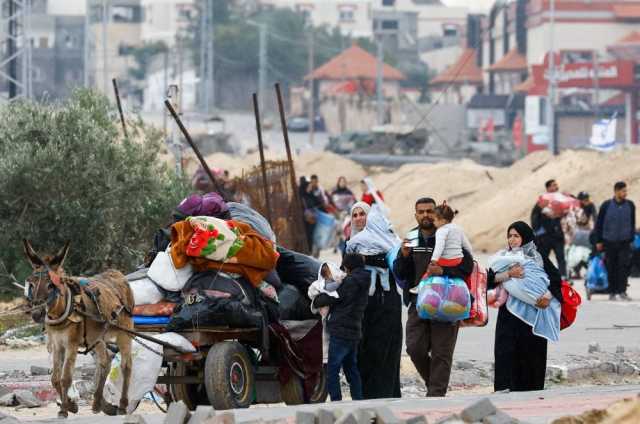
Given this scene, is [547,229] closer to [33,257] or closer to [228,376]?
[228,376]

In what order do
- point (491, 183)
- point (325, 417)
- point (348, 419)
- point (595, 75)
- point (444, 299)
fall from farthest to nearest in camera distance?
1. point (595, 75)
2. point (491, 183)
3. point (444, 299)
4. point (325, 417)
5. point (348, 419)

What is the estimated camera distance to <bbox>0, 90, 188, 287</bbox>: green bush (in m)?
21.1

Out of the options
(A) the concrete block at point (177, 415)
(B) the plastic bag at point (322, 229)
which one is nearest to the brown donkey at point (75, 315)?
(A) the concrete block at point (177, 415)

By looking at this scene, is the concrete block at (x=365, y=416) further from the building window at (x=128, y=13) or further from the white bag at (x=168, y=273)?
the building window at (x=128, y=13)

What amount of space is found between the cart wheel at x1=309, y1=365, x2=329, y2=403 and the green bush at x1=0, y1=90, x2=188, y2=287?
28.1ft

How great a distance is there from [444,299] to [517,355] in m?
0.99

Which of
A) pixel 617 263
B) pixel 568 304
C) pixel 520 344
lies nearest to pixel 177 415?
pixel 520 344

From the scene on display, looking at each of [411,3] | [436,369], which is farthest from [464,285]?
[411,3]

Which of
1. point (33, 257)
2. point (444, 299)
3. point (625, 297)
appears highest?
point (33, 257)

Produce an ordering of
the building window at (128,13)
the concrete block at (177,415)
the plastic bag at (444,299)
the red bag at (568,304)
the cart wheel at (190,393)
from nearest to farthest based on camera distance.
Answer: the concrete block at (177,415)
the plastic bag at (444,299)
the cart wheel at (190,393)
the red bag at (568,304)
the building window at (128,13)

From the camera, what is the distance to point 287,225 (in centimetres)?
2470

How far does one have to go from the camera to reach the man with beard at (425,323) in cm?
1250

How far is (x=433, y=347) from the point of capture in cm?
1257

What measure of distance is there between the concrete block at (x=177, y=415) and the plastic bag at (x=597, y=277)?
15.2 meters
